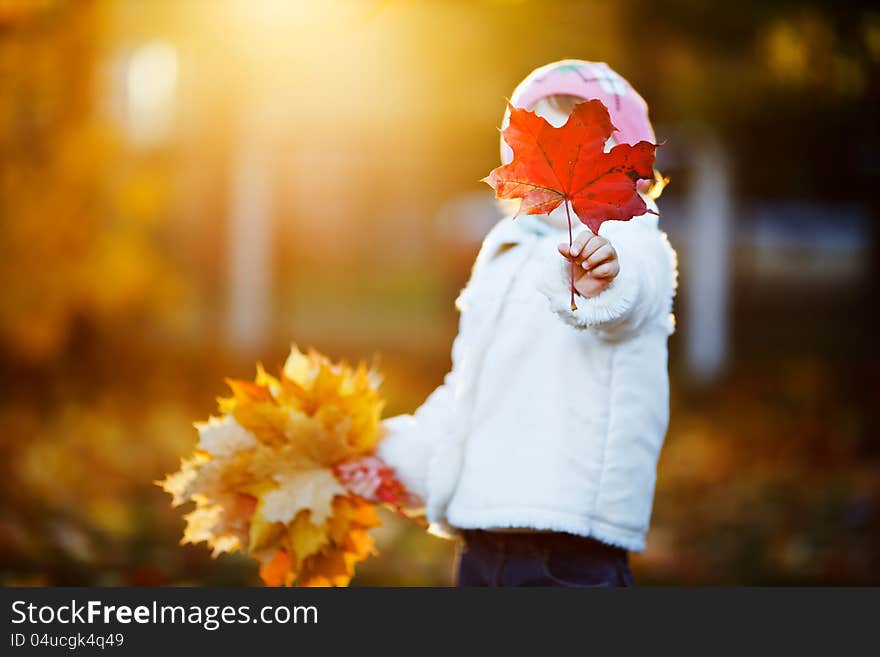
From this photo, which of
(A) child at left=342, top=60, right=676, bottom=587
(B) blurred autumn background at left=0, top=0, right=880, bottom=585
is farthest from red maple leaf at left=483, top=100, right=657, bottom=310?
(B) blurred autumn background at left=0, top=0, right=880, bottom=585

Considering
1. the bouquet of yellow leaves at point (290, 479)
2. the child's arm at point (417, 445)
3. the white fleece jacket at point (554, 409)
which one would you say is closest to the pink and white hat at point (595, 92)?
the white fleece jacket at point (554, 409)

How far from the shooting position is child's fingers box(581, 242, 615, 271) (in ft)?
5.95

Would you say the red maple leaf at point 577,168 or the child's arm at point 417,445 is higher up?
the red maple leaf at point 577,168

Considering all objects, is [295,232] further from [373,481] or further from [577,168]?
[577,168]

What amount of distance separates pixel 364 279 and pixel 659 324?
17.1 metres

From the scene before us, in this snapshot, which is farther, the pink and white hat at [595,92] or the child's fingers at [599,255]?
the pink and white hat at [595,92]

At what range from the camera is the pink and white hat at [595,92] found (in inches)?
79.8

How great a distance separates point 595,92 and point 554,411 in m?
0.61

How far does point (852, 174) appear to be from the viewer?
9.34 meters

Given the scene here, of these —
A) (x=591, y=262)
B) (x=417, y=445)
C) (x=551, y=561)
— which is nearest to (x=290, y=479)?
(x=417, y=445)

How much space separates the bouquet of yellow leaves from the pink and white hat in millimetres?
647

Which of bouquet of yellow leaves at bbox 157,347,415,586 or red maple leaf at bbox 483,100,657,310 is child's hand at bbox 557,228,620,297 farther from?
bouquet of yellow leaves at bbox 157,347,415,586

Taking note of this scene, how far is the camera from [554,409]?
2025 mm

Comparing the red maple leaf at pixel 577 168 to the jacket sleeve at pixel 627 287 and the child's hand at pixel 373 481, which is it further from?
the child's hand at pixel 373 481
